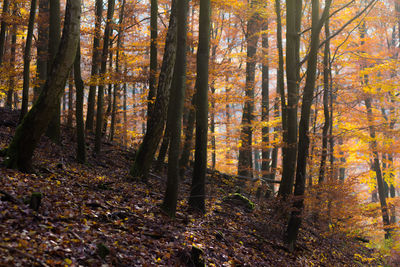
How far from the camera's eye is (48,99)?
6395 millimetres

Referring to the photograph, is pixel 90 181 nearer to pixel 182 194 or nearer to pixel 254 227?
pixel 182 194

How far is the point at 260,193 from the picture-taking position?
13734 millimetres

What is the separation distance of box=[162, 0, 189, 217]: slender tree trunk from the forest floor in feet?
1.53

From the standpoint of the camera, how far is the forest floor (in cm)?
424

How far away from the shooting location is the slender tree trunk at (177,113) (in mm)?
6590

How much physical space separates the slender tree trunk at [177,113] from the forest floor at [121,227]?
0.47 m

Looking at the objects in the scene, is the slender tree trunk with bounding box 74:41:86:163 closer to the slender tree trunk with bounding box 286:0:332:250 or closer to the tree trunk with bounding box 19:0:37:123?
the tree trunk with bounding box 19:0:37:123

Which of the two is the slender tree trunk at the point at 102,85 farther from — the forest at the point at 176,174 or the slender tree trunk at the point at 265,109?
the slender tree trunk at the point at 265,109

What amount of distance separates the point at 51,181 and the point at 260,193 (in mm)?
9273

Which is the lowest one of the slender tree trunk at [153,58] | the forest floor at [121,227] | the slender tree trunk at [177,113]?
the forest floor at [121,227]

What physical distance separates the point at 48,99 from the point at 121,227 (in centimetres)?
301

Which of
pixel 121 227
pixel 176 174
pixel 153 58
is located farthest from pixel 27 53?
pixel 121 227

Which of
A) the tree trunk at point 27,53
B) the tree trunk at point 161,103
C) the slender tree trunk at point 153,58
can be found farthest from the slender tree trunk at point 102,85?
the tree trunk at point 161,103

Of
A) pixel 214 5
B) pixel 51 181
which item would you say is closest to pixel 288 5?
pixel 214 5
